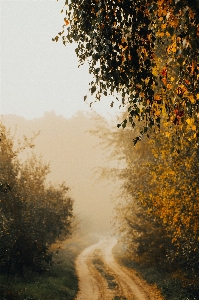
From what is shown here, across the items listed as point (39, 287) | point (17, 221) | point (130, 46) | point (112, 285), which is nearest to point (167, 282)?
point (112, 285)

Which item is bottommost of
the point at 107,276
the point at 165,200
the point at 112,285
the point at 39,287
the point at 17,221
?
the point at 165,200

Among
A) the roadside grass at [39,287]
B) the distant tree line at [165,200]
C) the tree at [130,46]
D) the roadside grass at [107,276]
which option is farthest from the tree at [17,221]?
the tree at [130,46]

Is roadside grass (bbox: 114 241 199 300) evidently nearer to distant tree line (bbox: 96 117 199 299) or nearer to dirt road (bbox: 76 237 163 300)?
distant tree line (bbox: 96 117 199 299)

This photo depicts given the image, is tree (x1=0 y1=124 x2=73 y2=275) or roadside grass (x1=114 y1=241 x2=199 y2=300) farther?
tree (x1=0 y1=124 x2=73 y2=275)

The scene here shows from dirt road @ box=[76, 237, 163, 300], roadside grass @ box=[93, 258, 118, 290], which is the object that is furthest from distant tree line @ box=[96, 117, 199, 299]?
roadside grass @ box=[93, 258, 118, 290]

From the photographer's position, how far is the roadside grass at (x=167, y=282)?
1531 cm

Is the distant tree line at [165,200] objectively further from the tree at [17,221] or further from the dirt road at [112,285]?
the tree at [17,221]

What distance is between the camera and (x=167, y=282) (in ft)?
59.4

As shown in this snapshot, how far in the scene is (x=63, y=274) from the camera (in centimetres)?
2159

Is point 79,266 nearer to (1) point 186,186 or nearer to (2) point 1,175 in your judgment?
(2) point 1,175

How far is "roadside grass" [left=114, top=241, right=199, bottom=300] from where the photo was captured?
15312 millimetres

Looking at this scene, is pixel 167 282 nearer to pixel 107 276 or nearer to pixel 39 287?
pixel 107 276

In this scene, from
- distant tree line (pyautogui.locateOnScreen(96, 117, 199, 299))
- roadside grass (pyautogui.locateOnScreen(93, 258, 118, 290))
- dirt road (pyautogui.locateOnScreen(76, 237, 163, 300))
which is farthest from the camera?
roadside grass (pyautogui.locateOnScreen(93, 258, 118, 290))

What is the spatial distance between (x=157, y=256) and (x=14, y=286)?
38.4ft
